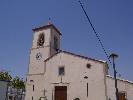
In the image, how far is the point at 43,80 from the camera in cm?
3103

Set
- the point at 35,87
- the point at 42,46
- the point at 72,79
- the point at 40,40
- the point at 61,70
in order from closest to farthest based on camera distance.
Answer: the point at 72,79
the point at 61,70
the point at 35,87
the point at 42,46
the point at 40,40

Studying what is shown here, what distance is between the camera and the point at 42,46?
33375mm

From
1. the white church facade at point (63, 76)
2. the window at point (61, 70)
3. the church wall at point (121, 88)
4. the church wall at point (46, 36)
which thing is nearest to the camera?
the church wall at point (121, 88)

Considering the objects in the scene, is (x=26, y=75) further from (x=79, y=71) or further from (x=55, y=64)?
(x=79, y=71)

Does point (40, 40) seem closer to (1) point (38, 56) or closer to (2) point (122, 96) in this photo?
(1) point (38, 56)

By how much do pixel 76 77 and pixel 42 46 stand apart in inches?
325

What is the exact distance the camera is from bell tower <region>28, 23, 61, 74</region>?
107 feet

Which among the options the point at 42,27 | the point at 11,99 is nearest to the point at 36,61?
the point at 42,27

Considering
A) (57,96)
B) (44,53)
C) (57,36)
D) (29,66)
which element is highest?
(57,36)

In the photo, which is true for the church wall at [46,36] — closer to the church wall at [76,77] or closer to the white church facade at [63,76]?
the white church facade at [63,76]

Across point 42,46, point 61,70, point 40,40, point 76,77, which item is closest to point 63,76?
point 61,70

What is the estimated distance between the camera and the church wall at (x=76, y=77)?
89.4 ft

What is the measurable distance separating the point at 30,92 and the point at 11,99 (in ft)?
84.8

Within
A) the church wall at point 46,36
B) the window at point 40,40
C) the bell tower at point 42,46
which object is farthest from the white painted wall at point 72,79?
the window at point 40,40
